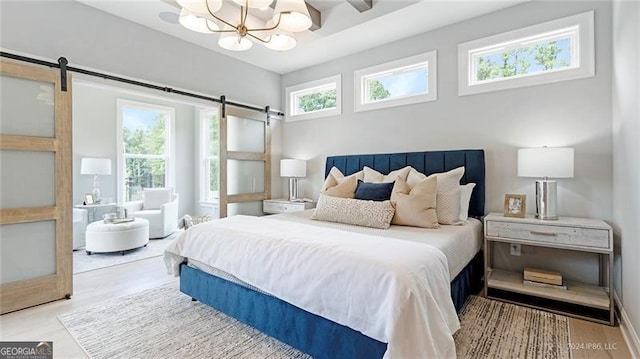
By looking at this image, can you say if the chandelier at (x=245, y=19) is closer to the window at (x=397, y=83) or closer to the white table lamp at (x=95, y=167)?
the window at (x=397, y=83)

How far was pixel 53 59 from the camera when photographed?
283 centimetres

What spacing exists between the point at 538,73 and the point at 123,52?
4432 millimetres

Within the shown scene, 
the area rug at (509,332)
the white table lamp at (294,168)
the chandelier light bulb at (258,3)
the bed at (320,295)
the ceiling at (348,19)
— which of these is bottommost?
the area rug at (509,332)

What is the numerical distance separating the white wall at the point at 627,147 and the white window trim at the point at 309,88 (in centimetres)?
296

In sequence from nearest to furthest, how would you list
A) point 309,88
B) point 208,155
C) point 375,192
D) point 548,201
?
1. point 548,201
2. point 375,192
3. point 309,88
4. point 208,155

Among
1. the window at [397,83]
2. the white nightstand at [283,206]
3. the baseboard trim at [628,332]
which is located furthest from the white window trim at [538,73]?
the white nightstand at [283,206]

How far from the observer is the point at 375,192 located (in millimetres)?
2963

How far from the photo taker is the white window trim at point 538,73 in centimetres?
271

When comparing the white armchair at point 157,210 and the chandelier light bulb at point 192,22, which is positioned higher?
the chandelier light bulb at point 192,22

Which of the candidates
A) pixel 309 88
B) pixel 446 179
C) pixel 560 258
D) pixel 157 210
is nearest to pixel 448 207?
pixel 446 179

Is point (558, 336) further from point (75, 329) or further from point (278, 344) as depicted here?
point (75, 329)

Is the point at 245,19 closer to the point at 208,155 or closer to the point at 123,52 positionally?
the point at 123,52

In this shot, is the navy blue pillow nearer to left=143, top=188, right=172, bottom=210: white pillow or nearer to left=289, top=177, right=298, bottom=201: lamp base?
left=289, top=177, right=298, bottom=201: lamp base

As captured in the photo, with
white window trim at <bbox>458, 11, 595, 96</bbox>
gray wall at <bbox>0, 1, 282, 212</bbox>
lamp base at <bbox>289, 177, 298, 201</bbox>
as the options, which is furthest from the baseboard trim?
gray wall at <bbox>0, 1, 282, 212</bbox>
